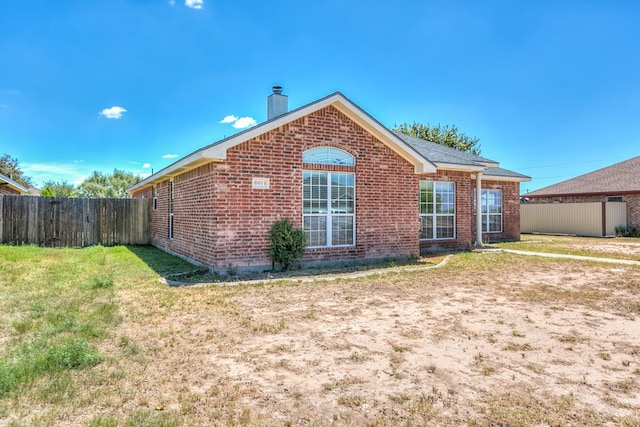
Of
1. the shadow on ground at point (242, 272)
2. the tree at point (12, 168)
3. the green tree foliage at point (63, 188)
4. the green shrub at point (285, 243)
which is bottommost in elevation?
the shadow on ground at point (242, 272)

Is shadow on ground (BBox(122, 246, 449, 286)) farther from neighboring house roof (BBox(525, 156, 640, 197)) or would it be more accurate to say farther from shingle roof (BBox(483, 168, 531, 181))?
neighboring house roof (BBox(525, 156, 640, 197))

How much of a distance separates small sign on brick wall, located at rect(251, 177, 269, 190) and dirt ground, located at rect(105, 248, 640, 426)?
116 inches

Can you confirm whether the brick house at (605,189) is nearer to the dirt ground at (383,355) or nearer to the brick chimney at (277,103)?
the dirt ground at (383,355)

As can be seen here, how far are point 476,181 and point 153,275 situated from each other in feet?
42.3

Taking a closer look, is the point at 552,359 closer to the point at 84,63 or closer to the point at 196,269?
the point at 196,269

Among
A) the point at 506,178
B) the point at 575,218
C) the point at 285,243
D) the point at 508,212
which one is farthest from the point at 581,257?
the point at 575,218

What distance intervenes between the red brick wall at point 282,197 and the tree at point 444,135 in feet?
116

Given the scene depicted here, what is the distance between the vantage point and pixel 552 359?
4305 millimetres

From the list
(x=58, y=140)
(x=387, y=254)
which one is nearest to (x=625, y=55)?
(x=387, y=254)

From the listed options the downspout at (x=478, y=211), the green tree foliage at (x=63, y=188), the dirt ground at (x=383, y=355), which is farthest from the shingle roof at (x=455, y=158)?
the green tree foliage at (x=63, y=188)

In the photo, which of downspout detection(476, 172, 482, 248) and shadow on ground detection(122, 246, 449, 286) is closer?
shadow on ground detection(122, 246, 449, 286)

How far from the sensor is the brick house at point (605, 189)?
933 inches

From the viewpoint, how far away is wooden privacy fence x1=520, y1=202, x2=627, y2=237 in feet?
76.2

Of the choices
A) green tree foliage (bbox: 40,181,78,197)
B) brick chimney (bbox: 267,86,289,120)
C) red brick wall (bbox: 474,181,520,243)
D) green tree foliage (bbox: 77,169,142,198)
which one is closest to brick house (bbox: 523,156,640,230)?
red brick wall (bbox: 474,181,520,243)
